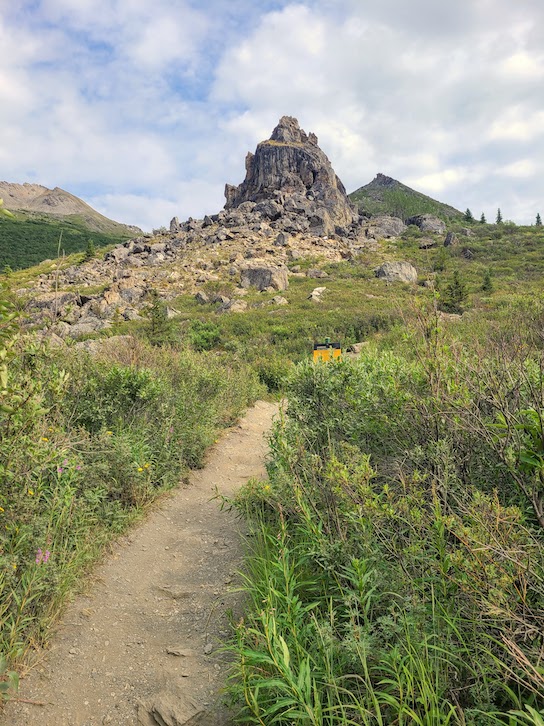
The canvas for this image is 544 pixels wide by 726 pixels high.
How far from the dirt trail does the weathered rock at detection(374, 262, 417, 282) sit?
112 ft

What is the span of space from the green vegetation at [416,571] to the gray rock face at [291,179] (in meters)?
58.8

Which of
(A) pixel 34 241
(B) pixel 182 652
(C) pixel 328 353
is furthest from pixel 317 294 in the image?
(A) pixel 34 241

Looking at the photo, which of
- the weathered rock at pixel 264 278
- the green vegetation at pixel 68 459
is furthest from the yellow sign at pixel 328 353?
the weathered rock at pixel 264 278

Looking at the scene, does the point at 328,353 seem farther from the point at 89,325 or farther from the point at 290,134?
the point at 290,134

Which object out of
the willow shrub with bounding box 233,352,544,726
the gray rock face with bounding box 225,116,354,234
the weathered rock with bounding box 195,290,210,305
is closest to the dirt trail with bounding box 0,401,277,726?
the willow shrub with bounding box 233,352,544,726

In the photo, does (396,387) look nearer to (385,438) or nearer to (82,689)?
(385,438)

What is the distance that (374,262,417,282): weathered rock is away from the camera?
118 feet

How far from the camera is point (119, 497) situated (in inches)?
165

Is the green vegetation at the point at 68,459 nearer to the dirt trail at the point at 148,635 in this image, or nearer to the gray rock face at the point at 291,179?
the dirt trail at the point at 148,635

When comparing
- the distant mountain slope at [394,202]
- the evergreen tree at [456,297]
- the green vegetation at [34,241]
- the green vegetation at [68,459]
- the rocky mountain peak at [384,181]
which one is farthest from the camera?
the rocky mountain peak at [384,181]

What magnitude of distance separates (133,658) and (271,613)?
3.79 ft

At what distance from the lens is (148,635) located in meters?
2.79

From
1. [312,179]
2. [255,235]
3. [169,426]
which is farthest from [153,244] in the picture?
[169,426]

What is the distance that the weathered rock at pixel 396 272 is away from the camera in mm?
35969
